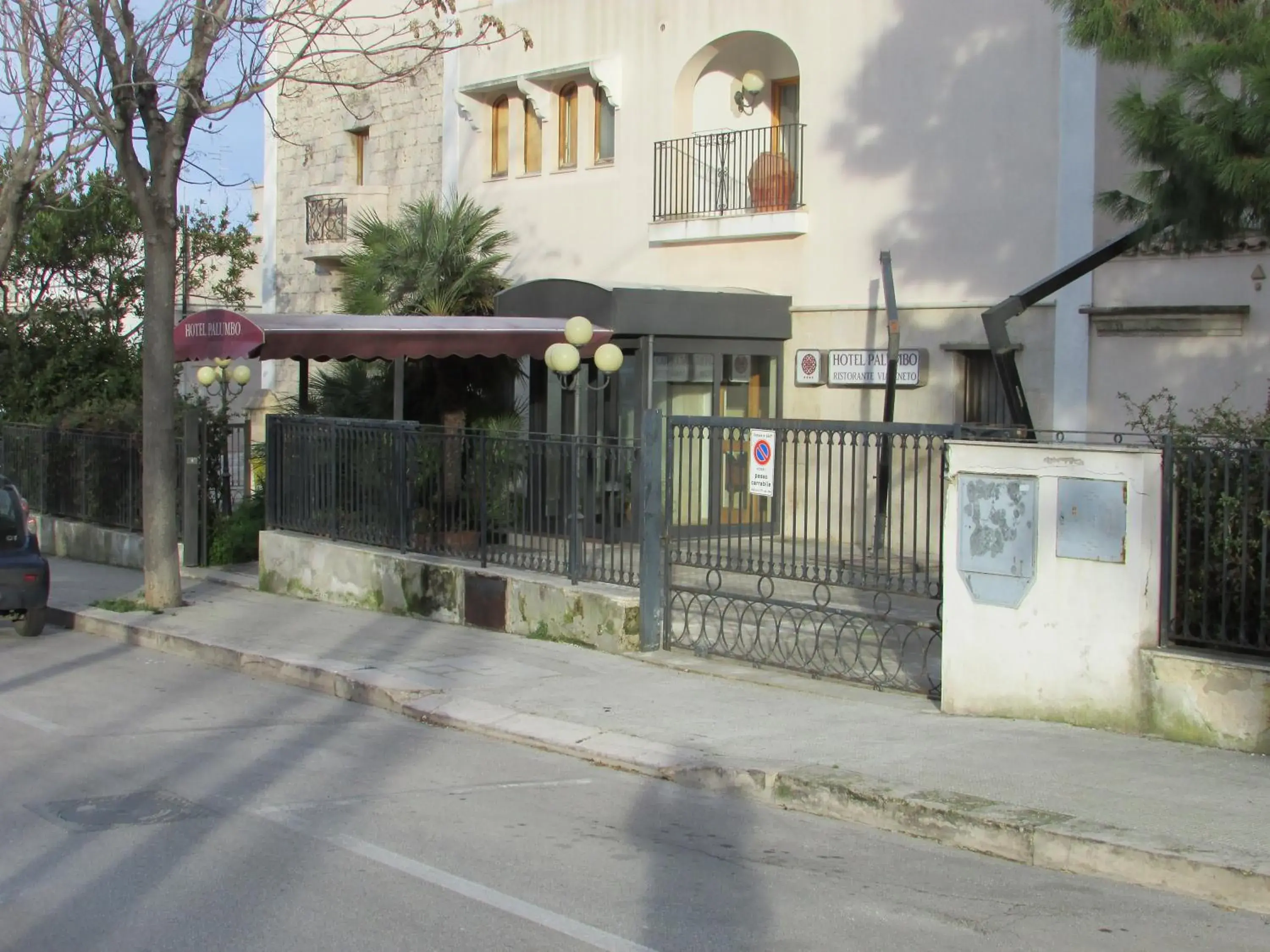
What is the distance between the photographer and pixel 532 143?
2145 cm

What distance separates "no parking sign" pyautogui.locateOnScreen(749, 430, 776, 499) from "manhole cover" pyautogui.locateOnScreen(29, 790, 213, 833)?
189 inches

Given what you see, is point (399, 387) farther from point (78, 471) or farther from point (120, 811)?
point (120, 811)

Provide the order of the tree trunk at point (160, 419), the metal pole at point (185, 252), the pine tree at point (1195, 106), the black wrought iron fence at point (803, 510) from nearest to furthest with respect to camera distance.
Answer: the pine tree at point (1195, 106) → the black wrought iron fence at point (803, 510) → the tree trunk at point (160, 419) → the metal pole at point (185, 252)

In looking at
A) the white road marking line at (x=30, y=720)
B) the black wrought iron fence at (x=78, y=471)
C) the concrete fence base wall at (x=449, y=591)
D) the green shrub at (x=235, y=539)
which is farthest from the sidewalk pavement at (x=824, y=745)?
the black wrought iron fence at (x=78, y=471)

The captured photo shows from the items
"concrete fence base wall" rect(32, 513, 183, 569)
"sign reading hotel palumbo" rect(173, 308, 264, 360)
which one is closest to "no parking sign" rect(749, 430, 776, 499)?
"sign reading hotel palumbo" rect(173, 308, 264, 360)

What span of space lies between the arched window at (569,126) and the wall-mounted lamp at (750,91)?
107 inches

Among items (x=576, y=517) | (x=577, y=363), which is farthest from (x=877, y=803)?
(x=577, y=363)

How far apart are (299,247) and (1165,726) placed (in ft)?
66.0

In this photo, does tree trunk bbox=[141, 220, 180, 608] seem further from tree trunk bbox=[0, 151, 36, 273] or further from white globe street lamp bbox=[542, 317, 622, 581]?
tree trunk bbox=[0, 151, 36, 273]

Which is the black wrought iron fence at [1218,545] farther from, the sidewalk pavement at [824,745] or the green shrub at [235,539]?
the green shrub at [235,539]

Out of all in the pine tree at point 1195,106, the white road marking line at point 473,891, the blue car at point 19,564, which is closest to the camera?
the white road marking line at point 473,891

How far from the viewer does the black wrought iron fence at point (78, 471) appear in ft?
60.1

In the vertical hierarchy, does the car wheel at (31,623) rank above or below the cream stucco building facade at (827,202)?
below

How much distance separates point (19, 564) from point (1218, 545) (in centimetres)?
1007
